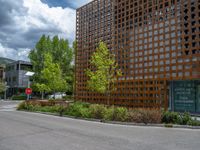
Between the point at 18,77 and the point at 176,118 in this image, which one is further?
the point at 18,77

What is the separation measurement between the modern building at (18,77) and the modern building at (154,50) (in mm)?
49877

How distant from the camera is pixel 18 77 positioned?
69000 millimetres

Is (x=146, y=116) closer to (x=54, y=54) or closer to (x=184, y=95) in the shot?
(x=184, y=95)

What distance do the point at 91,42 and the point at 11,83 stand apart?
5412cm

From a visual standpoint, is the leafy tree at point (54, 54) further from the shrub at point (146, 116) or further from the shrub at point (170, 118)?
the shrub at point (170, 118)

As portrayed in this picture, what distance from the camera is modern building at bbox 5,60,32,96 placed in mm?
69062

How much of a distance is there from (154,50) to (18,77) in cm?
5733

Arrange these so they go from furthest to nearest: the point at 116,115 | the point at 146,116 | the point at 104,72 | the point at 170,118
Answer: the point at 104,72 < the point at 116,115 < the point at 146,116 < the point at 170,118

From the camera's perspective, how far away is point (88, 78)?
1006 inches

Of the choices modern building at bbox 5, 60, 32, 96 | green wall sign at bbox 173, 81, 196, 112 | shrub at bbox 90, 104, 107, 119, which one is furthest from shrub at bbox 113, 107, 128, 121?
modern building at bbox 5, 60, 32, 96

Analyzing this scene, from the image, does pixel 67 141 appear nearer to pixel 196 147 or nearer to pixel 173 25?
pixel 196 147

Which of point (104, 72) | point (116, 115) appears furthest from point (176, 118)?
point (104, 72)

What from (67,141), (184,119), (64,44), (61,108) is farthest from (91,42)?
(64,44)

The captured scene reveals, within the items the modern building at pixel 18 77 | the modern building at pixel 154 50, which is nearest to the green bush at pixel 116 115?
the modern building at pixel 154 50
